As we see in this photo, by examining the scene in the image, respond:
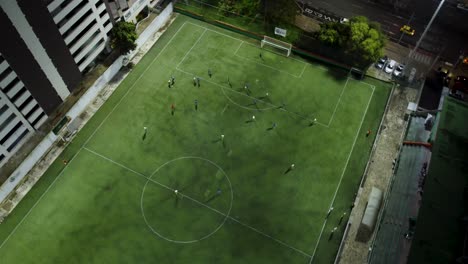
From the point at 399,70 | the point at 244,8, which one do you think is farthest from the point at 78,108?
the point at 399,70

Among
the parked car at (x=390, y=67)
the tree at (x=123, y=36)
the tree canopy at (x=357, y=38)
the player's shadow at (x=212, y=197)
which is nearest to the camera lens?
the player's shadow at (x=212, y=197)

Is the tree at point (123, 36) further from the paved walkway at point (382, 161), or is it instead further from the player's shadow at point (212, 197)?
the paved walkway at point (382, 161)

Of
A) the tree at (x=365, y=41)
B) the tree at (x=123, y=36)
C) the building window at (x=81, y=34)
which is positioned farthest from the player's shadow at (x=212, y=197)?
the tree at (x=365, y=41)

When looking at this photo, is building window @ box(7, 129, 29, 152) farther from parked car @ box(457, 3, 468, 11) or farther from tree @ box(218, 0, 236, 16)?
parked car @ box(457, 3, 468, 11)

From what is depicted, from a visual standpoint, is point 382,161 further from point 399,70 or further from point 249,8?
point 249,8

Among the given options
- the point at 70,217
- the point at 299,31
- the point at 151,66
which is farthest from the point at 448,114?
the point at 70,217

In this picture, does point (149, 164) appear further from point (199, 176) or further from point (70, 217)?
point (70, 217)
